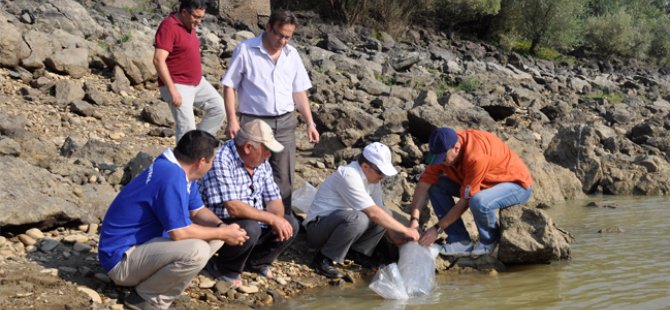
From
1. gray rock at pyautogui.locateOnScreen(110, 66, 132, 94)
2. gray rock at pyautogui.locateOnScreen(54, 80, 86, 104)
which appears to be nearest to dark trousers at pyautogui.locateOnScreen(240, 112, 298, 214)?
gray rock at pyautogui.locateOnScreen(54, 80, 86, 104)

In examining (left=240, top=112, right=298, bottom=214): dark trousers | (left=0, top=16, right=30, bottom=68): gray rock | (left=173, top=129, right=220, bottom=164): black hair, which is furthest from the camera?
(left=0, top=16, right=30, bottom=68): gray rock

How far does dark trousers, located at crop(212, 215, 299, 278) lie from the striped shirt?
0.17 metres

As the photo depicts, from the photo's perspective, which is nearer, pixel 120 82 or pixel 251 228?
pixel 251 228

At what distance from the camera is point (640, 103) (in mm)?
20484

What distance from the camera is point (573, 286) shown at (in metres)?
6.42

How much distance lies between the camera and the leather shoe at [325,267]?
6.65m

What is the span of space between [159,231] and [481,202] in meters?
2.78

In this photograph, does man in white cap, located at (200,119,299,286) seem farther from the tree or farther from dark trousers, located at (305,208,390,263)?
the tree

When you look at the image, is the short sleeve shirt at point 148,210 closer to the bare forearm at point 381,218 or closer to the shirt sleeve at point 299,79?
the bare forearm at point 381,218

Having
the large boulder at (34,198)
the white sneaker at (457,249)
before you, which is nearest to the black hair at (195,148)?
the large boulder at (34,198)

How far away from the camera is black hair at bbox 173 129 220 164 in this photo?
511 centimetres

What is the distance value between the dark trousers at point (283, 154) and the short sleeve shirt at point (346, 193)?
0.26m

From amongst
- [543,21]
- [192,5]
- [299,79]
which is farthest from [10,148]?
[543,21]

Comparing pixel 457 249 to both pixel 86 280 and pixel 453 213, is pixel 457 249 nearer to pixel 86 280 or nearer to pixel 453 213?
pixel 453 213
